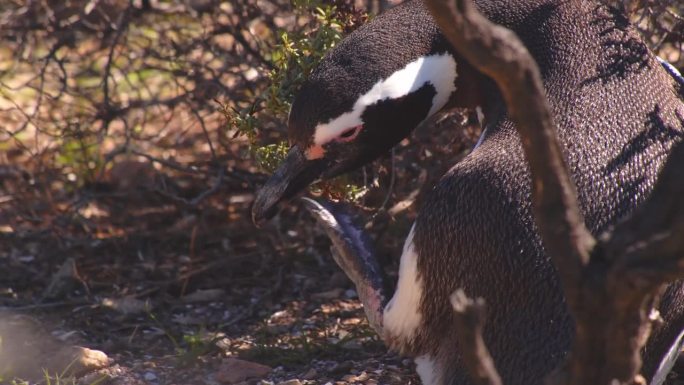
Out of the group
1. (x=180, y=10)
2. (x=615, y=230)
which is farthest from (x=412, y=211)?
(x=615, y=230)

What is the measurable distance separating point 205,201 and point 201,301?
61cm

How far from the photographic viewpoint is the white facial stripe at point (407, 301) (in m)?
2.68

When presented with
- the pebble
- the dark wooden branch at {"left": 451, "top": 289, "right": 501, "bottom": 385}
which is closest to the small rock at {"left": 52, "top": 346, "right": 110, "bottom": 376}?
the pebble

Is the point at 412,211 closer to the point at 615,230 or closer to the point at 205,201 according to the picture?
the point at 205,201

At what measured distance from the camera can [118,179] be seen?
14.7ft

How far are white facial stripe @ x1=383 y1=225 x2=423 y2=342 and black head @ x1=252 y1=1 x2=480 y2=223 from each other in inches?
11.6

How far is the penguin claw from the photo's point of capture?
9.77 feet

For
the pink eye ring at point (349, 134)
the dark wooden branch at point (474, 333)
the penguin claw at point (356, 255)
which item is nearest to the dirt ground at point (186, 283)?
the penguin claw at point (356, 255)

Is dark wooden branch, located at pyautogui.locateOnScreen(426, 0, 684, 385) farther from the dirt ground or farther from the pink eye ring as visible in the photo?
the dirt ground

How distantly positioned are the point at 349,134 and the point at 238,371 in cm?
76

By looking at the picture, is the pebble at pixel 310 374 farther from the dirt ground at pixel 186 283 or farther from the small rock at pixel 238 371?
the small rock at pixel 238 371

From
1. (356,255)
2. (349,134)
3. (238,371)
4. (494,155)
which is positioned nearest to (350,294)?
(356,255)

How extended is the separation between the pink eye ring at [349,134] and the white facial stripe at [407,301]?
0.29 meters

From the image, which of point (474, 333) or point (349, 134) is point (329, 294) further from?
point (474, 333)
